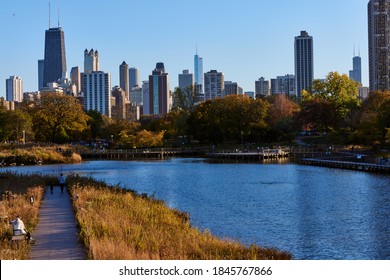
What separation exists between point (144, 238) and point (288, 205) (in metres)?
17.4

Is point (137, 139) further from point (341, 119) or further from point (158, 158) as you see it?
point (341, 119)

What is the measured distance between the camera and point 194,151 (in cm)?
9312

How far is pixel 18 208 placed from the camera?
24.2m

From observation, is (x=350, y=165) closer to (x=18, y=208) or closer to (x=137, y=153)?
(x=137, y=153)

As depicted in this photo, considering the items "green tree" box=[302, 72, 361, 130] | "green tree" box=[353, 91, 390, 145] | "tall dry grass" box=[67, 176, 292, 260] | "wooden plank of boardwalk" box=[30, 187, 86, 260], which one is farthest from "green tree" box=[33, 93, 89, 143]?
"tall dry grass" box=[67, 176, 292, 260]

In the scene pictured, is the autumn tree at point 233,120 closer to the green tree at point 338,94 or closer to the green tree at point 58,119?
the green tree at point 338,94

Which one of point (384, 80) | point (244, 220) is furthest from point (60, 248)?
point (384, 80)

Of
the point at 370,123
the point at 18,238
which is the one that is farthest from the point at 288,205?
the point at 370,123

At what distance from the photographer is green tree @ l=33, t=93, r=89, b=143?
10062 centimetres

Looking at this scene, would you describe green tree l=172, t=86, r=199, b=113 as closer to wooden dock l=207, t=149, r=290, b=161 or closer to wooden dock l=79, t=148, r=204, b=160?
wooden dock l=79, t=148, r=204, b=160

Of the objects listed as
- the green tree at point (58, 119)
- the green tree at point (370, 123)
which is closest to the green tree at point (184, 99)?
the green tree at point (58, 119)

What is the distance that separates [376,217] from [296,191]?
40.2 feet

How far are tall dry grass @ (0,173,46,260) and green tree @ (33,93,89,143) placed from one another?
61860 mm

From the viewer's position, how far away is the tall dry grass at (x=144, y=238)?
55.2ft
